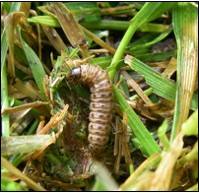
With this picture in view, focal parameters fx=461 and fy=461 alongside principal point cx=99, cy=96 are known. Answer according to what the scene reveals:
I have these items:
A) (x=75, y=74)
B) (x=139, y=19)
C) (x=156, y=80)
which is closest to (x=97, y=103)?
(x=75, y=74)

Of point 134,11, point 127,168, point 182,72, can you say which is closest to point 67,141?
point 127,168

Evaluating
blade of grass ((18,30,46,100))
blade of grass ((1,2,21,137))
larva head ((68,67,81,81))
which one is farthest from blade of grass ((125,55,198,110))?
blade of grass ((1,2,21,137))

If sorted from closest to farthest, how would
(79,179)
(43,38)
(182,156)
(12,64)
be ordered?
(182,156) → (79,179) → (12,64) → (43,38)

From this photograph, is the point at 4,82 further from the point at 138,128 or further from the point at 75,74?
the point at 138,128

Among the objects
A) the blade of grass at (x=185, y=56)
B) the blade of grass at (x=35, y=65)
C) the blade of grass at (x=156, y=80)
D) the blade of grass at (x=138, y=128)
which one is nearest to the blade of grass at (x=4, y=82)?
the blade of grass at (x=35, y=65)

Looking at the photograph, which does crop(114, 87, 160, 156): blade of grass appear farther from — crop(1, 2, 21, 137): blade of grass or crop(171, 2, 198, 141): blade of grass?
crop(1, 2, 21, 137): blade of grass

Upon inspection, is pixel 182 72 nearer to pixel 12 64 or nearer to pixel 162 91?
pixel 162 91
